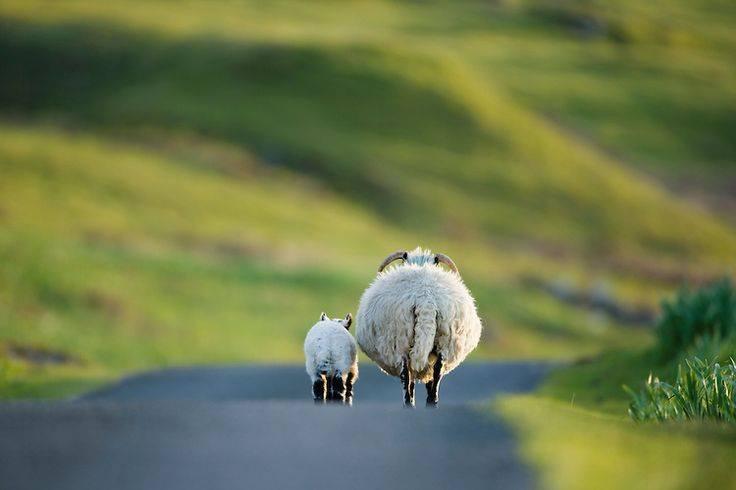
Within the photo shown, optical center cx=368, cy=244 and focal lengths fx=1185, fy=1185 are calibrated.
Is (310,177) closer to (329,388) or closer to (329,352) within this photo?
(329,388)

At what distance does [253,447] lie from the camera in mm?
8500

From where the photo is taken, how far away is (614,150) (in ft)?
290

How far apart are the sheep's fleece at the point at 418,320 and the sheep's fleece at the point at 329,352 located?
25 centimetres

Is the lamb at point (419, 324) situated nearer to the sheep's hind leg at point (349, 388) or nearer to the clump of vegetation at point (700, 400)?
the sheep's hind leg at point (349, 388)

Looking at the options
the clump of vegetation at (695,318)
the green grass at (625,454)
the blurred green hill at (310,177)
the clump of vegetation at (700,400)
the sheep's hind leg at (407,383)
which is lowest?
the green grass at (625,454)

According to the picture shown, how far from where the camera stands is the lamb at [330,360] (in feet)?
43.9

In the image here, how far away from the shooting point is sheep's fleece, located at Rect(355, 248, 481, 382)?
12.8m

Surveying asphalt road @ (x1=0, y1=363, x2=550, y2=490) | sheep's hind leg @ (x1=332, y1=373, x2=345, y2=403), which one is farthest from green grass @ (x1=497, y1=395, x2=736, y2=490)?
sheep's hind leg @ (x1=332, y1=373, x2=345, y2=403)

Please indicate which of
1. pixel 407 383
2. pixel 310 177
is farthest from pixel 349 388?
pixel 310 177

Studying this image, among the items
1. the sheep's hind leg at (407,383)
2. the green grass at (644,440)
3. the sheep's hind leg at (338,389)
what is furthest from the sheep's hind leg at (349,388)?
the green grass at (644,440)

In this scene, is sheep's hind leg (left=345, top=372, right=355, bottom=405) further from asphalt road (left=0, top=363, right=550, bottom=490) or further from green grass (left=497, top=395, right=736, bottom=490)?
green grass (left=497, top=395, right=736, bottom=490)

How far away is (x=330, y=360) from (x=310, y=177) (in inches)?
2029

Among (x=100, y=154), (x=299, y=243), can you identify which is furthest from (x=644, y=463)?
(x=100, y=154)

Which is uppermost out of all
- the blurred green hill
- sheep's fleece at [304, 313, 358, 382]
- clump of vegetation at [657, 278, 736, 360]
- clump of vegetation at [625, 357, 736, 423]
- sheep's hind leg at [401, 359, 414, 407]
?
the blurred green hill
